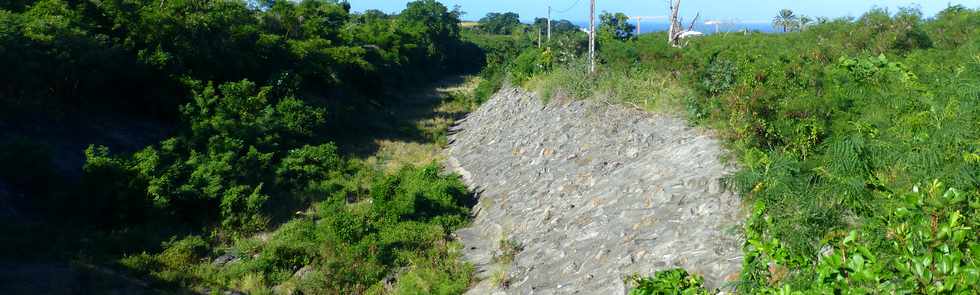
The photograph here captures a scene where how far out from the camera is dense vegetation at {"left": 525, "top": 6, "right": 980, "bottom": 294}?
305 cm

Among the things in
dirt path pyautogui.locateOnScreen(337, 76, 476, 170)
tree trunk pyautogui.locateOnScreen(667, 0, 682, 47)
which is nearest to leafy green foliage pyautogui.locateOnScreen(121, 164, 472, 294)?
dirt path pyautogui.locateOnScreen(337, 76, 476, 170)

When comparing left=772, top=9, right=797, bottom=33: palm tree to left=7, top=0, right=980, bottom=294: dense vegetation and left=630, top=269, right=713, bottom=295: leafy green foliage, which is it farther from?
left=630, top=269, right=713, bottom=295: leafy green foliage

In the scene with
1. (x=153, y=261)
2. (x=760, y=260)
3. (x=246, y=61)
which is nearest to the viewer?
(x=760, y=260)

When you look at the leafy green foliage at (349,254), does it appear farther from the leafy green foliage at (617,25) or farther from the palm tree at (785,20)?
the palm tree at (785,20)

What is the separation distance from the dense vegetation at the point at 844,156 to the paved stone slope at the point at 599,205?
51cm

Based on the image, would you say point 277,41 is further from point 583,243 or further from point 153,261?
point 583,243

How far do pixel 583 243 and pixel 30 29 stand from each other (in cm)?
1172

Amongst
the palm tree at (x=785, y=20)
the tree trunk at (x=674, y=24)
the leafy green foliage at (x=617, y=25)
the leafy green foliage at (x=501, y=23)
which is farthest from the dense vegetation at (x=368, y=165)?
the leafy green foliage at (x=501, y=23)

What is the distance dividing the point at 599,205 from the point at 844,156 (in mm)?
3884

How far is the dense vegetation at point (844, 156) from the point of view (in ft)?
→ 10.0

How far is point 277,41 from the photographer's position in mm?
23672

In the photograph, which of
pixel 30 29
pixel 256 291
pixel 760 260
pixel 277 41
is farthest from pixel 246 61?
pixel 760 260

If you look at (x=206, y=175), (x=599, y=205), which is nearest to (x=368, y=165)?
(x=206, y=175)

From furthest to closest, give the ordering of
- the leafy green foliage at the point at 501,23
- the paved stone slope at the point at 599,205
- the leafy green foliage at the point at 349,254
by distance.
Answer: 1. the leafy green foliage at the point at 501,23
2. the leafy green foliage at the point at 349,254
3. the paved stone slope at the point at 599,205
